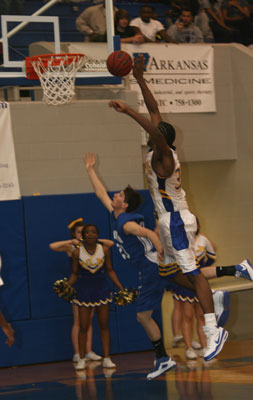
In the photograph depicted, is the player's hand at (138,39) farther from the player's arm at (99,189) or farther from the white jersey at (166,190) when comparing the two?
the white jersey at (166,190)

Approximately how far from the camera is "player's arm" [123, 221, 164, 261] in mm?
7277

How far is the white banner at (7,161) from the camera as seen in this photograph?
1016cm

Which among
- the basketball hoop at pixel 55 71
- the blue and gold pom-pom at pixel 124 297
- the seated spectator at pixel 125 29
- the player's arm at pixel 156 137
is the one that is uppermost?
the seated spectator at pixel 125 29

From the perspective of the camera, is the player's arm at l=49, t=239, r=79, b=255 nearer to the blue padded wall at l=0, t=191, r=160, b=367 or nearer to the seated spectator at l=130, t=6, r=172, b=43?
the blue padded wall at l=0, t=191, r=160, b=367

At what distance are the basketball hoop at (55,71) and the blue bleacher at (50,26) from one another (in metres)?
3.04

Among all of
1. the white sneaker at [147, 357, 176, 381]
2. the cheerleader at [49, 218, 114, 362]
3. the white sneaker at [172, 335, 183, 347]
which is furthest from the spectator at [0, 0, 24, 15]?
the white sneaker at [147, 357, 176, 381]

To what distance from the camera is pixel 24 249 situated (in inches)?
397

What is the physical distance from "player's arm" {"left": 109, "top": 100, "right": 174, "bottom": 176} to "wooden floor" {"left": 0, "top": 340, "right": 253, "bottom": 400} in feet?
6.88

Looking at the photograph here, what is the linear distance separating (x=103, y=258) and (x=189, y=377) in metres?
2.10

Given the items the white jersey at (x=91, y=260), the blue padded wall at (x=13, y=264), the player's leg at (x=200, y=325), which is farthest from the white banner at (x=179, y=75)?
the player's leg at (x=200, y=325)

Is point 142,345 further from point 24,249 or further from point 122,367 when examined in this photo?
point 24,249

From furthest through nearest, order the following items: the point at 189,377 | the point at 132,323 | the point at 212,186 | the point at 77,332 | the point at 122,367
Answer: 1. the point at 212,186
2. the point at 132,323
3. the point at 77,332
4. the point at 122,367
5. the point at 189,377

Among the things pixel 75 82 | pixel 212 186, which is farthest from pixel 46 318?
pixel 212 186

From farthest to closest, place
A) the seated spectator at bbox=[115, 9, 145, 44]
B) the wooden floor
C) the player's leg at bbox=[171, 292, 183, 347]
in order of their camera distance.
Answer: the seated spectator at bbox=[115, 9, 145, 44], the player's leg at bbox=[171, 292, 183, 347], the wooden floor
